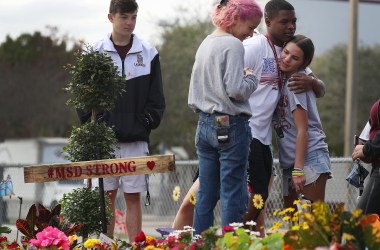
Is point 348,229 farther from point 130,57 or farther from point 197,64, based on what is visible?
point 130,57

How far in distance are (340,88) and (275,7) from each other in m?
34.5

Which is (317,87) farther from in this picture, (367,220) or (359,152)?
(367,220)

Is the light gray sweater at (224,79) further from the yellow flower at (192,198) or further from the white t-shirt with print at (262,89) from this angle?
the yellow flower at (192,198)

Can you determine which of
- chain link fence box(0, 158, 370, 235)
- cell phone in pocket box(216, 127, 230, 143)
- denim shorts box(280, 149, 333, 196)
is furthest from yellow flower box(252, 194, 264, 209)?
chain link fence box(0, 158, 370, 235)

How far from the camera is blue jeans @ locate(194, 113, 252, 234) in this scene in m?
7.34

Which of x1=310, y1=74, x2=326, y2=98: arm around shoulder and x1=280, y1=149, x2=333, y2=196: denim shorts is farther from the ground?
x1=310, y1=74, x2=326, y2=98: arm around shoulder

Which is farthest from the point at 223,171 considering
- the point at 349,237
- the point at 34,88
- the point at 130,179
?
the point at 34,88

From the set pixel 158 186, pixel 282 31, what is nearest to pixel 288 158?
pixel 282 31

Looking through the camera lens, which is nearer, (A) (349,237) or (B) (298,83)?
(A) (349,237)

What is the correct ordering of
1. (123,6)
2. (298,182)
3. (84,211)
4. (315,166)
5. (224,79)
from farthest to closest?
(123,6)
(315,166)
(298,182)
(84,211)
(224,79)

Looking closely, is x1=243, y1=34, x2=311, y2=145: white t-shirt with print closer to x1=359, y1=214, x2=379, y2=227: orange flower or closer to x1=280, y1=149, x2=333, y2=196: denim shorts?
x1=280, y1=149, x2=333, y2=196: denim shorts

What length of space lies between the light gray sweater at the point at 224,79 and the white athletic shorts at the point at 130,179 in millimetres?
1321

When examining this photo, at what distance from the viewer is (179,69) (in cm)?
4369

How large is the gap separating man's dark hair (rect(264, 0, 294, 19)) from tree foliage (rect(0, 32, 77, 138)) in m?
40.2
